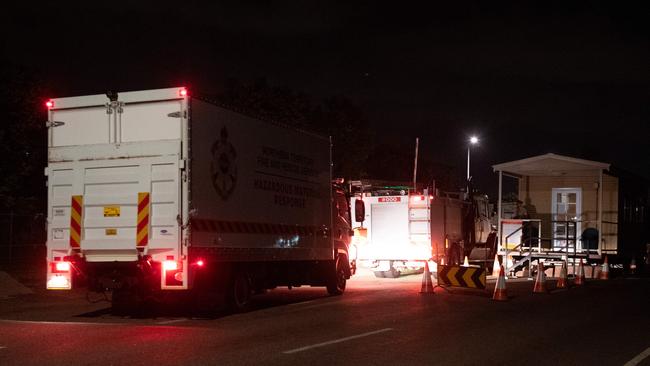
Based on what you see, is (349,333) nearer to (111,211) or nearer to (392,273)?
(111,211)

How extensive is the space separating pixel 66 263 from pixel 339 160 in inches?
1311

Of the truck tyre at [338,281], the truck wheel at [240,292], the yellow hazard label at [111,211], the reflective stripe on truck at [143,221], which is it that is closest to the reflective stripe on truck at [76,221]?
the yellow hazard label at [111,211]

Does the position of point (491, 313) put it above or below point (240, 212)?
below

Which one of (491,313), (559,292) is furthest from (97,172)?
(559,292)

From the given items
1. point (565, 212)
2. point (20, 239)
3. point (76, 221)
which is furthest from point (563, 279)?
point (20, 239)

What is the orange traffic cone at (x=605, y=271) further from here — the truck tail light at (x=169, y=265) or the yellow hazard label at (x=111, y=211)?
the yellow hazard label at (x=111, y=211)

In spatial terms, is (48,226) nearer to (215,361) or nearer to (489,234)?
(215,361)

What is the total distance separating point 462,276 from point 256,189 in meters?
5.93

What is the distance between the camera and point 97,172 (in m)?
13.7

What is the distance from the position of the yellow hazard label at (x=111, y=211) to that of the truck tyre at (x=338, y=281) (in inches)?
269

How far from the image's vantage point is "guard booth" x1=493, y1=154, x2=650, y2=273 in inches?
1074

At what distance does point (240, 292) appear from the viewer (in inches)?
593

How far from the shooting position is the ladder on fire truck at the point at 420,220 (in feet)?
85.5

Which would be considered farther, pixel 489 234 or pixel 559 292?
pixel 489 234
